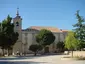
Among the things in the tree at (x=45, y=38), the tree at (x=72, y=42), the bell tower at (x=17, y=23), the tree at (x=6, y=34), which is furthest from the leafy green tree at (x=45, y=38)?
the tree at (x=72, y=42)

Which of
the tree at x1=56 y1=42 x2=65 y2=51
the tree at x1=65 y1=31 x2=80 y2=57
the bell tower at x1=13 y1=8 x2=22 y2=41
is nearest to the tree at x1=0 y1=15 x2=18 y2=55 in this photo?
the bell tower at x1=13 y1=8 x2=22 y2=41

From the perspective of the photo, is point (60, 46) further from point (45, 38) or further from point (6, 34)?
point (6, 34)

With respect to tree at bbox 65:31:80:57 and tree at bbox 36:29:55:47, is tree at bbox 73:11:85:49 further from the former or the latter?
tree at bbox 36:29:55:47

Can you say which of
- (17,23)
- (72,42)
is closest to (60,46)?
(17,23)

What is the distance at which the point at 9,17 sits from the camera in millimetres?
69312

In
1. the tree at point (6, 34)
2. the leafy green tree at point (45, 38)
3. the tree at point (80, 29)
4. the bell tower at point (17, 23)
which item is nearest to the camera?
the tree at point (80, 29)

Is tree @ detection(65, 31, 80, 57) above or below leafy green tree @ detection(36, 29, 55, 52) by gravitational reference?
below

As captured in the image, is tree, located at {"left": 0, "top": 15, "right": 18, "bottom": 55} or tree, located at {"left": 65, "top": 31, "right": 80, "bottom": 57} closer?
tree, located at {"left": 65, "top": 31, "right": 80, "bottom": 57}

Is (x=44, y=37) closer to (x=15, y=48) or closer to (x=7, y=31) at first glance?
(x=15, y=48)

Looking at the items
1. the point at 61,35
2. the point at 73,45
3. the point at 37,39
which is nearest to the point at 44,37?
the point at 37,39

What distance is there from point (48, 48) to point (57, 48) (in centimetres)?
345

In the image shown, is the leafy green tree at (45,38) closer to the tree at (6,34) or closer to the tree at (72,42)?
the tree at (6,34)

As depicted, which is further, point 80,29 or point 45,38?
point 45,38

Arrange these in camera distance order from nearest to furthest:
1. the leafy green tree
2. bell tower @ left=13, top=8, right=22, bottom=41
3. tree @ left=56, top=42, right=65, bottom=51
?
1. bell tower @ left=13, top=8, right=22, bottom=41
2. the leafy green tree
3. tree @ left=56, top=42, right=65, bottom=51
